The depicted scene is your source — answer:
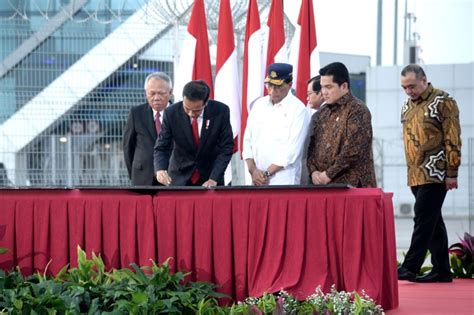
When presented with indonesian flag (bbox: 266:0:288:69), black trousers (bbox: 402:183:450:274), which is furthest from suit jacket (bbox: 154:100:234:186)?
indonesian flag (bbox: 266:0:288:69)

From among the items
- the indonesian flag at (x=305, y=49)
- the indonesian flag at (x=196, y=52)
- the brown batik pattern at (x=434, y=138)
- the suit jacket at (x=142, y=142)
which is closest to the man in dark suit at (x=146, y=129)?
the suit jacket at (x=142, y=142)

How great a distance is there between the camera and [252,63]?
12953mm

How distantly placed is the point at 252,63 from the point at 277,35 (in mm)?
423

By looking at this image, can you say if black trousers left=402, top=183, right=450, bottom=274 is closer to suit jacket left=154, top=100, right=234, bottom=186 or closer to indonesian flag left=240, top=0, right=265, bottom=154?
suit jacket left=154, top=100, right=234, bottom=186

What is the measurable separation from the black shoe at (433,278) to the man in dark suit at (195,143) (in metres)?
2.24

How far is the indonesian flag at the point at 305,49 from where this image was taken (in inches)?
510

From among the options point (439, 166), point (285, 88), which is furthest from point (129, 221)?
point (439, 166)

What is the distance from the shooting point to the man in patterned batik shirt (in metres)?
9.52

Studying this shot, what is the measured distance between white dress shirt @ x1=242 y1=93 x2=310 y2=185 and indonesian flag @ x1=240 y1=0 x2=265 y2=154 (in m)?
3.34

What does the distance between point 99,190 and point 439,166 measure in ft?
10.6

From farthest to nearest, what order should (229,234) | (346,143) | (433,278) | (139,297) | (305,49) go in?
(305,49) → (433,278) → (346,143) → (229,234) → (139,297)

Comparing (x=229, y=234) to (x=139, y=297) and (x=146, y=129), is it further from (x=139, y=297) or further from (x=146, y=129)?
(x=146, y=129)

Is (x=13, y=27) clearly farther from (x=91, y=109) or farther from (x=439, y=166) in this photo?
(x=439, y=166)

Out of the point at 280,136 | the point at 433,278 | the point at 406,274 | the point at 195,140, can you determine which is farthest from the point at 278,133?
the point at 433,278
